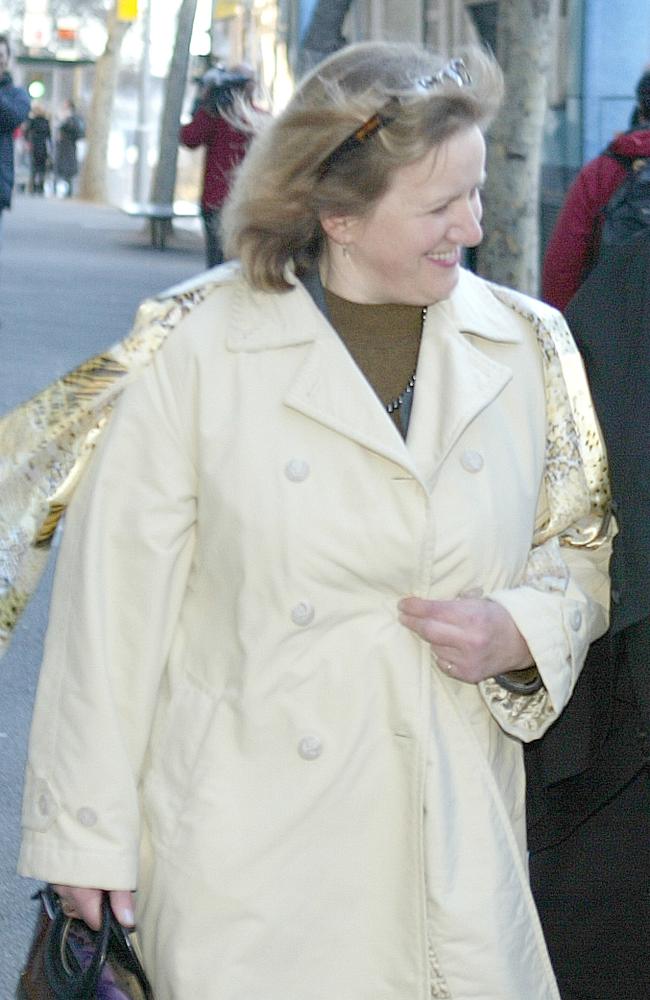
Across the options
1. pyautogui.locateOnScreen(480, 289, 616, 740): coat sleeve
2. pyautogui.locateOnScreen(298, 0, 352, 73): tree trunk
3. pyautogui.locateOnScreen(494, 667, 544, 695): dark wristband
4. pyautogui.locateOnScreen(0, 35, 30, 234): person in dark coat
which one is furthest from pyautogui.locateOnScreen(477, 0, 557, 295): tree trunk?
pyautogui.locateOnScreen(494, 667, 544, 695): dark wristband

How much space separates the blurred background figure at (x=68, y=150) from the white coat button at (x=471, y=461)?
1714 inches

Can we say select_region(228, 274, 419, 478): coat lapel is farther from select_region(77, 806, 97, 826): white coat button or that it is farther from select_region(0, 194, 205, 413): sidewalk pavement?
select_region(0, 194, 205, 413): sidewalk pavement

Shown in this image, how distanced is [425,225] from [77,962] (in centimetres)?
118

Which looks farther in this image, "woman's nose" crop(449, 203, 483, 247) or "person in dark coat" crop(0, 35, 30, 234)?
"person in dark coat" crop(0, 35, 30, 234)

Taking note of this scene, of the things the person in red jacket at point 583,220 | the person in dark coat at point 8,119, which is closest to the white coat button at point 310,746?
the person in red jacket at point 583,220

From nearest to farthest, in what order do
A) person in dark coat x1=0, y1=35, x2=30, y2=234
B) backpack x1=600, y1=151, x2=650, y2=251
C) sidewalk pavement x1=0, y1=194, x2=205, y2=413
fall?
1. backpack x1=600, y1=151, x2=650, y2=251
2. person in dark coat x1=0, y1=35, x2=30, y2=234
3. sidewalk pavement x1=0, y1=194, x2=205, y2=413

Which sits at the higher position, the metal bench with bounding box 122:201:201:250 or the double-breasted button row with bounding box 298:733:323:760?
the double-breasted button row with bounding box 298:733:323:760

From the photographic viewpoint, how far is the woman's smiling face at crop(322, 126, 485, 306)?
8.98 feet

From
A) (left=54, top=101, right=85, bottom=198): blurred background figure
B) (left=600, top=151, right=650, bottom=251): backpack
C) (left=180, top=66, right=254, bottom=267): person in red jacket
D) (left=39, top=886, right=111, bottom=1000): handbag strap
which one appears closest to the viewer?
(left=39, top=886, right=111, bottom=1000): handbag strap

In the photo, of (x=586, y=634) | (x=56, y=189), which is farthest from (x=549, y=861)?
(x=56, y=189)

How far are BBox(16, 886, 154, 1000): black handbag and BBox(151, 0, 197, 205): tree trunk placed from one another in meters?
25.1

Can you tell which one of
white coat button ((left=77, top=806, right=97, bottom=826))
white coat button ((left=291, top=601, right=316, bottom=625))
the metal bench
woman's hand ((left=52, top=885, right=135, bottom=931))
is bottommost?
the metal bench

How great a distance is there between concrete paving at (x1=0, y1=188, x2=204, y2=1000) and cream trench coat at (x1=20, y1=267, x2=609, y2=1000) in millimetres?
1620

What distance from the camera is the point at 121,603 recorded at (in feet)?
9.00
